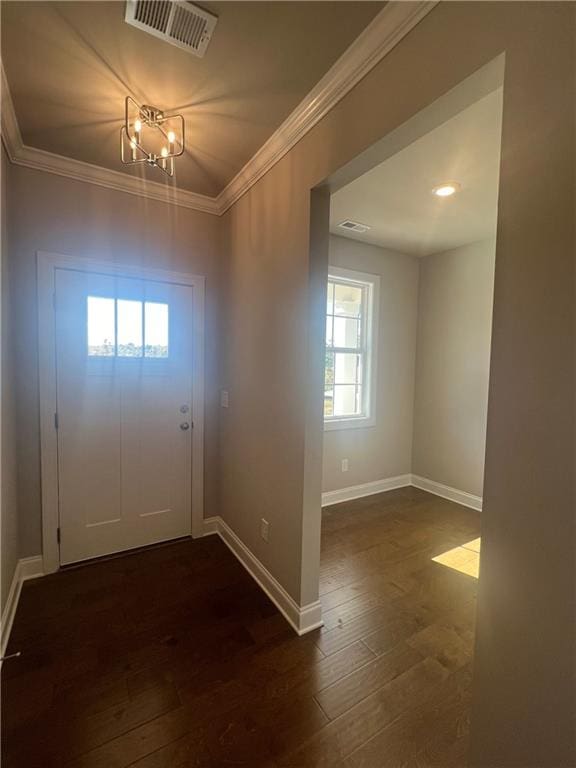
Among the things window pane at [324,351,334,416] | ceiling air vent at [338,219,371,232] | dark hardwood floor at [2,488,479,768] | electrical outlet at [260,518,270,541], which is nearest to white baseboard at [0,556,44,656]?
dark hardwood floor at [2,488,479,768]

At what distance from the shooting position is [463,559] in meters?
2.51

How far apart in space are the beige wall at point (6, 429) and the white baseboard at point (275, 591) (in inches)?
53.1

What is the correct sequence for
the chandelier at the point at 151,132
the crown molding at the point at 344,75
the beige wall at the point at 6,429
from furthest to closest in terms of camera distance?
the beige wall at the point at 6,429, the chandelier at the point at 151,132, the crown molding at the point at 344,75

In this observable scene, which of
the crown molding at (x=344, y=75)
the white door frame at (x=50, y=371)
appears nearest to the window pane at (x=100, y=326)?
the white door frame at (x=50, y=371)

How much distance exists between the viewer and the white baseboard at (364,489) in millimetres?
3473

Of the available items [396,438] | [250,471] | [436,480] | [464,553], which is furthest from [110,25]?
[436,480]

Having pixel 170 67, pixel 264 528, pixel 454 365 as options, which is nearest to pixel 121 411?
pixel 264 528

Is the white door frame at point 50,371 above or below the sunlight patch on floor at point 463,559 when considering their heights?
above

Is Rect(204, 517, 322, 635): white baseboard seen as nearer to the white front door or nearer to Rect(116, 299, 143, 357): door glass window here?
the white front door

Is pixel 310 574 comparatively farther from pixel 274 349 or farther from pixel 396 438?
pixel 396 438

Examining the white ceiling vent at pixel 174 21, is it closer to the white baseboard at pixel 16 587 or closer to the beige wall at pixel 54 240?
the beige wall at pixel 54 240

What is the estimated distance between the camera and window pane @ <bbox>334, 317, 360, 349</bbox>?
3.55m

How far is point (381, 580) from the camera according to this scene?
2.24 meters

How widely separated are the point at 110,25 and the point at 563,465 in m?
2.12
